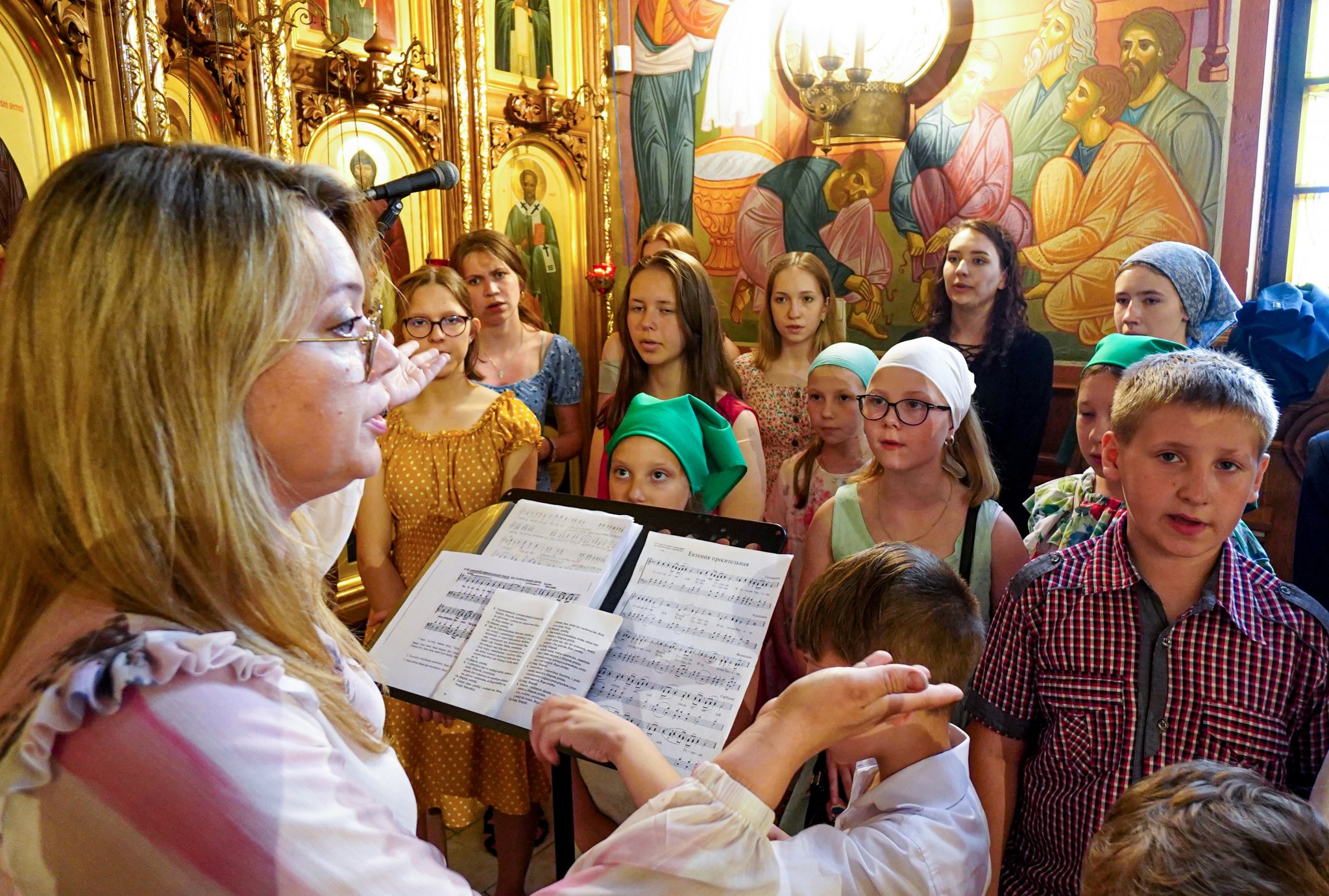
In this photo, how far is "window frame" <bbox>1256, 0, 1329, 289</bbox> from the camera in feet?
13.6

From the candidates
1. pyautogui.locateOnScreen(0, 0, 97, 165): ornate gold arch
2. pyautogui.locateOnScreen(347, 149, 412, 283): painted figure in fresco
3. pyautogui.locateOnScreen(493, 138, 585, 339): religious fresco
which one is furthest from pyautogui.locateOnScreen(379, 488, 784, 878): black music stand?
pyautogui.locateOnScreen(493, 138, 585, 339): religious fresco

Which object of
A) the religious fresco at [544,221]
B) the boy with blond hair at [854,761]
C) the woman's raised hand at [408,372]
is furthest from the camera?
the religious fresco at [544,221]

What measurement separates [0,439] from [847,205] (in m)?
4.89

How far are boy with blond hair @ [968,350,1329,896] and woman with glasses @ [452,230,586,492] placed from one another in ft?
Answer: 7.14

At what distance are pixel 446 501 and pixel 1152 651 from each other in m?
1.97

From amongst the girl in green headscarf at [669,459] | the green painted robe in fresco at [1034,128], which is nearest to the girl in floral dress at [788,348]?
the girl in green headscarf at [669,459]

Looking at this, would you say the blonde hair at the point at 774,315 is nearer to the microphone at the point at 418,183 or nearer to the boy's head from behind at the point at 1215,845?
the microphone at the point at 418,183

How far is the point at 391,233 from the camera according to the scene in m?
4.73

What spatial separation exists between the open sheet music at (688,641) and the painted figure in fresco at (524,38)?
14.2ft

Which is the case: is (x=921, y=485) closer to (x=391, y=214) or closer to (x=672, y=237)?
(x=391, y=214)

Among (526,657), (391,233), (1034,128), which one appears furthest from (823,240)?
(526,657)

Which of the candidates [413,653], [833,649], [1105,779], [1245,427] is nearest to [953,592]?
[833,649]

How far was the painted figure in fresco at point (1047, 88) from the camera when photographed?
4.43 meters

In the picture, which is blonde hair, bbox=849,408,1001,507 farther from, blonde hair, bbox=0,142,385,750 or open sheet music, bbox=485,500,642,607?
blonde hair, bbox=0,142,385,750
